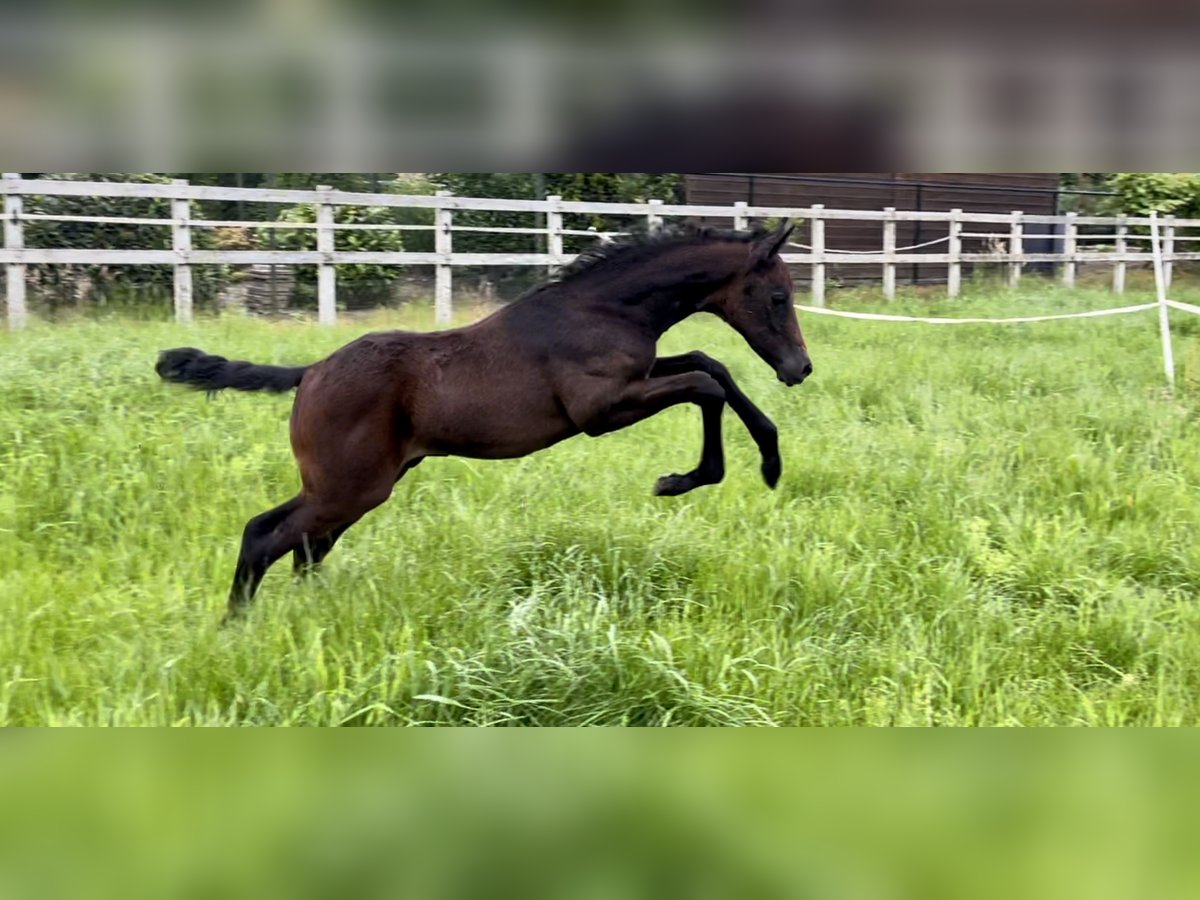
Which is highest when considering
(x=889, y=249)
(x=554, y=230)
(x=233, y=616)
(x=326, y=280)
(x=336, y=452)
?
(x=889, y=249)

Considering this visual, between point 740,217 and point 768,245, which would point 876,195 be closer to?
point 740,217

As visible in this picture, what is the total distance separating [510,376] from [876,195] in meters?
1.43

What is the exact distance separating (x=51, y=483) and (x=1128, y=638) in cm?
342

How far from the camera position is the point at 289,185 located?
1.56 metres

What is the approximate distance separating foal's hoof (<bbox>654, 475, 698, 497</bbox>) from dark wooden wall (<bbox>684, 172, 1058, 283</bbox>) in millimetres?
775

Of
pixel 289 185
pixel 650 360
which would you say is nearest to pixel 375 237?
pixel 650 360

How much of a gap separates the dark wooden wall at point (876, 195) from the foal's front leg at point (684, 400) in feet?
1.70

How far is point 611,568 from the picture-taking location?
2762mm

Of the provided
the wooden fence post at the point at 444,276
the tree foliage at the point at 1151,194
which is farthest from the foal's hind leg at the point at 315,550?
the tree foliage at the point at 1151,194

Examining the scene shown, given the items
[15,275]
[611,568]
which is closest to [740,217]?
[611,568]

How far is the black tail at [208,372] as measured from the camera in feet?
7.39

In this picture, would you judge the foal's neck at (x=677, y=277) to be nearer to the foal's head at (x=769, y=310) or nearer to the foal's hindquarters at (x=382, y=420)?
the foal's head at (x=769, y=310)

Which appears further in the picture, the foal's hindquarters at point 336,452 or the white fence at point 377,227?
the foal's hindquarters at point 336,452
